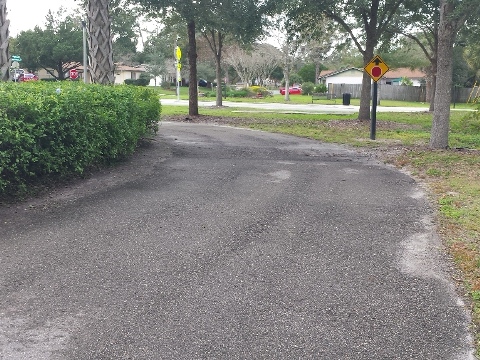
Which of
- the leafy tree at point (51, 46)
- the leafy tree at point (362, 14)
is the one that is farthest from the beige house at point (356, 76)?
the leafy tree at point (362, 14)

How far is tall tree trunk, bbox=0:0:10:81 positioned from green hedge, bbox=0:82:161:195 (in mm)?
1658

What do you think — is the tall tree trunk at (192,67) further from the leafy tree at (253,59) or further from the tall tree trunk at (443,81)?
the leafy tree at (253,59)

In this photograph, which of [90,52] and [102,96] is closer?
[102,96]

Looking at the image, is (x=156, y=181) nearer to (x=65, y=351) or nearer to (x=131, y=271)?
(x=131, y=271)

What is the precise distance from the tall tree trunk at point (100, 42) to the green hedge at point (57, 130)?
219 centimetres

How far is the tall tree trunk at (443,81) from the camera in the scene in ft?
45.4

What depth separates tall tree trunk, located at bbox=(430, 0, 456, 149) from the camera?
544 inches

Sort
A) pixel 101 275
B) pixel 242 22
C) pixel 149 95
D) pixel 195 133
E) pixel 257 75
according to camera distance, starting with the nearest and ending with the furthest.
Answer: pixel 101 275 < pixel 149 95 < pixel 195 133 < pixel 242 22 < pixel 257 75

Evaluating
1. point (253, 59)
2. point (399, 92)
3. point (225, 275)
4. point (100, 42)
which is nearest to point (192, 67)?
point (100, 42)

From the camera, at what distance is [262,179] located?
961 centimetres

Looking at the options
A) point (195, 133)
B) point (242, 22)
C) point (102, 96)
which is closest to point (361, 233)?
point (102, 96)

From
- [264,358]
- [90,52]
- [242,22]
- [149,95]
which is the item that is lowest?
[264,358]

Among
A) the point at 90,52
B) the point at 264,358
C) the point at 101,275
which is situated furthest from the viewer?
the point at 90,52

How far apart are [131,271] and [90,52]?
27.9 ft
